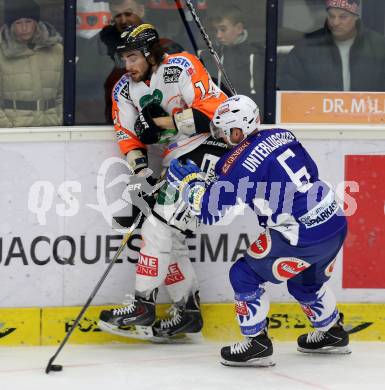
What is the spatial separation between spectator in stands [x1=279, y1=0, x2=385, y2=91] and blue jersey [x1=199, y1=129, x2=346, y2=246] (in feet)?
2.58

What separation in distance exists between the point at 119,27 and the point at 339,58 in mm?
1163

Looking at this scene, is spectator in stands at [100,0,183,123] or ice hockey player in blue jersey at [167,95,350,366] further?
spectator in stands at [100,0,183,123]

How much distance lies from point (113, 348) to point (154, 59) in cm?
146

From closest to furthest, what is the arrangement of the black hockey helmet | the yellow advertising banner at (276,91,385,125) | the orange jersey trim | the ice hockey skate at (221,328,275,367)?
the ice hockey skate at (221,328,275,367) < the black hockey helmet < the orange jersey trim < the yellow advertising banner at (276,91,385,125)

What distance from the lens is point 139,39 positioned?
5.63 m

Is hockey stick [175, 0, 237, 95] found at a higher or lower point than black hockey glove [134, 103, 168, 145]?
higher

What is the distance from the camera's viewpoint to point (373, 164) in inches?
235

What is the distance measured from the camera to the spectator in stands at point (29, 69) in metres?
5.77

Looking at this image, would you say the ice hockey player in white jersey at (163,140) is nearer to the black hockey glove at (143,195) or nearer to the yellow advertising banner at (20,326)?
the black hockey glove at (143,195)

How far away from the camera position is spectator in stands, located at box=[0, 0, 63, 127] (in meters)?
5.77

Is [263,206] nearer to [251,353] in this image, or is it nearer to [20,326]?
[251,353]

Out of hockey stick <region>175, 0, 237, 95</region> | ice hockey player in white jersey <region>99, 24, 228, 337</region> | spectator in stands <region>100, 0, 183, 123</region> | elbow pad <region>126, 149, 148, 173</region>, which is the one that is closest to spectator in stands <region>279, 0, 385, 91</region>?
hockey stick <region>175, 0, 237, 95</region>

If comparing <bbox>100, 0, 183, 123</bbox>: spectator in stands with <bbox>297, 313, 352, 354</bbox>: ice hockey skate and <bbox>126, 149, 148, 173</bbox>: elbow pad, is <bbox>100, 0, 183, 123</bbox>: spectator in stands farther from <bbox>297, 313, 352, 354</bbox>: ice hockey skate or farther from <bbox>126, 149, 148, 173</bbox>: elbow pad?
<bbox>297, 313, 352, 354</bbox>: ice hockey skate

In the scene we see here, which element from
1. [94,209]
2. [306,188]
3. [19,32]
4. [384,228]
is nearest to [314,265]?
[306,188]
